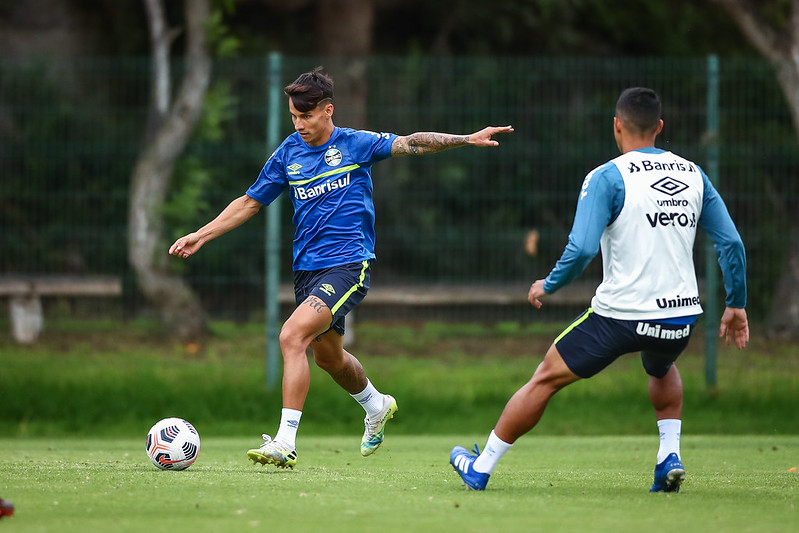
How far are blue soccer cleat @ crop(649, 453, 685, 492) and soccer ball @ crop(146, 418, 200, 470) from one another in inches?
109

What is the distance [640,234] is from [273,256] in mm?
7115

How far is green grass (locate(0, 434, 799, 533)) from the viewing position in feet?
15.0

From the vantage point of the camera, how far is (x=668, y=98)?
1239cm

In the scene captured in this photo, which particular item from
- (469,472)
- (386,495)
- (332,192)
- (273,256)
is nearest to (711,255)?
(273,256)

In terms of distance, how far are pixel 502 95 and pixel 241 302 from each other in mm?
3821

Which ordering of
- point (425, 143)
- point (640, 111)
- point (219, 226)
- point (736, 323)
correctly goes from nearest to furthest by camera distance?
1. point (640, 111)
2. point (736, 323)
3. point (425, 143)
4. point (219, 226)

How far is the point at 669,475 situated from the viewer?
572 cm

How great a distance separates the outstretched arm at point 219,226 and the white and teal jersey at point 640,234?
8.34 ft

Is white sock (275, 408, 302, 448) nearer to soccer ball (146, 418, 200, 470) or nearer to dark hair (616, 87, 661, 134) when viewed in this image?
soccer ball (146, 418, 200, 470)

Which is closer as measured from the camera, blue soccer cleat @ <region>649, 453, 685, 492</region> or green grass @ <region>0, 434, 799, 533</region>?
green grass @ <region>0, 434, 799, 533</region>

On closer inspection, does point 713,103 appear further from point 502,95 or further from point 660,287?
point 660,287

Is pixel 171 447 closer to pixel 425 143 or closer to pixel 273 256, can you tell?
pixel 425 143

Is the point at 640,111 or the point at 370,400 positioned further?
the point at 370,400

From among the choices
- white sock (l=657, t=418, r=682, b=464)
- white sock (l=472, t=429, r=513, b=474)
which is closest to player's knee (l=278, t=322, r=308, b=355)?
white sock (l=472, t=429, r=513, b=474)
